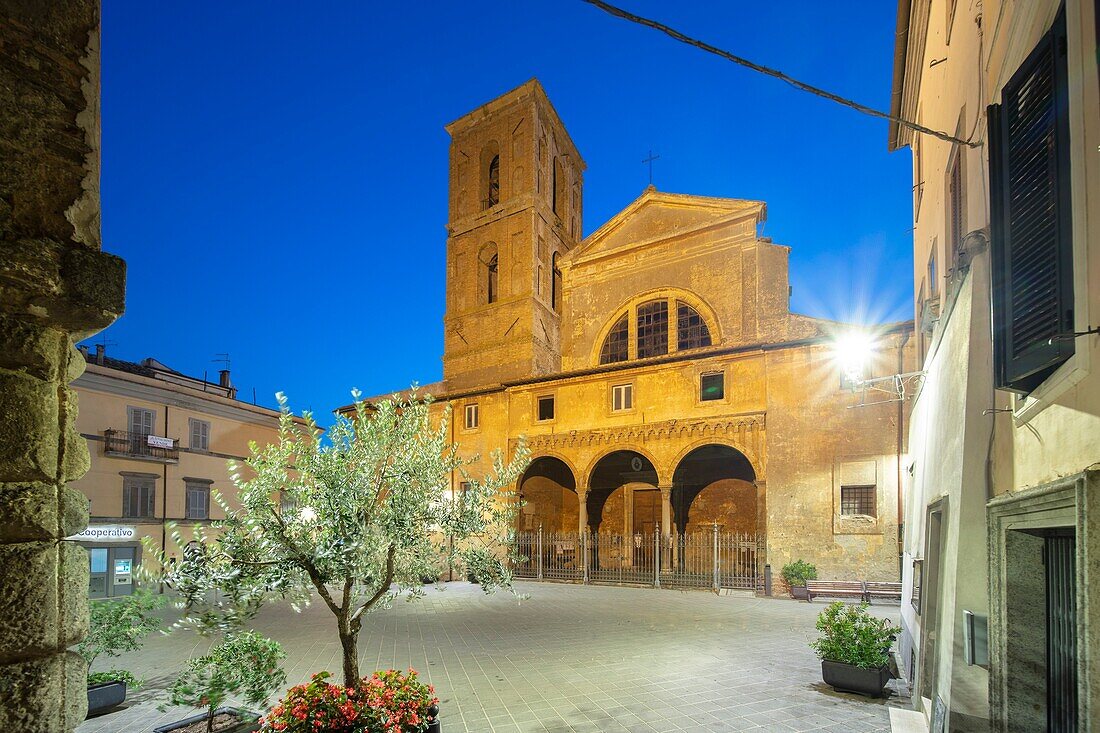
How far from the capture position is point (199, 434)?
2512 cm

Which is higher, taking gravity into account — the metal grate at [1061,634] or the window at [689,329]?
the window at [689,329]

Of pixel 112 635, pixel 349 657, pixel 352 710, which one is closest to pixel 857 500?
pixel 349 657

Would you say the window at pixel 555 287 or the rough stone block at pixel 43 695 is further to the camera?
the window at pixel 555 287

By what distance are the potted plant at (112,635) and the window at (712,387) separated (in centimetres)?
1705

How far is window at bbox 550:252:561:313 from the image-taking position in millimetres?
32062

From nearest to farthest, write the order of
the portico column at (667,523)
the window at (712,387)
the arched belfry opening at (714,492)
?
the portico column at (667,523)
the window at (712,387)
the arched belfry opening at (714,492)

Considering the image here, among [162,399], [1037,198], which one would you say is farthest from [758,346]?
[162,399]

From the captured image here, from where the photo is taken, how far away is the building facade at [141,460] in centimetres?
2041

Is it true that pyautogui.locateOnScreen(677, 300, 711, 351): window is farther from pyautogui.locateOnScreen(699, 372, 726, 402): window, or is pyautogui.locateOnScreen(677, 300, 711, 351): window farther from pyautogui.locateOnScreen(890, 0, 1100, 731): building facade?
pyautogui.locateOnScreen(890, 0, 1100, 731): building facade

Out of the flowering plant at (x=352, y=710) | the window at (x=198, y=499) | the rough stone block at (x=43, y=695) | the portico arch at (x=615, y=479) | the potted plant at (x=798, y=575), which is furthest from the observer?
the portico arch at (x=615, y=479)

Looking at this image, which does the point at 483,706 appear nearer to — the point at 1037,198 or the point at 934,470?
the point at 934,470

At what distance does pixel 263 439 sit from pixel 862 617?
89.9 feet

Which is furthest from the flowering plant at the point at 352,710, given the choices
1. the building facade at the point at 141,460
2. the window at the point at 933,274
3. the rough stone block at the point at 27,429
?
Answer: the building facade at the point at 141,460

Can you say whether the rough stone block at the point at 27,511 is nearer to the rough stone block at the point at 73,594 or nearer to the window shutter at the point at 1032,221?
the rough stone block at the point at 73,594
